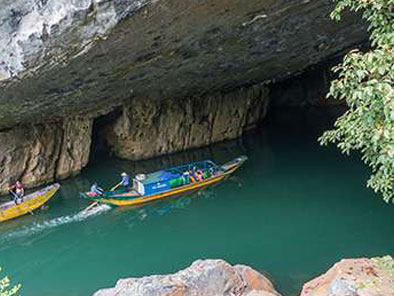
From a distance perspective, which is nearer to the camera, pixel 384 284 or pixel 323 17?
pixel 384 284

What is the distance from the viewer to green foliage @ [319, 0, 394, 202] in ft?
16.0

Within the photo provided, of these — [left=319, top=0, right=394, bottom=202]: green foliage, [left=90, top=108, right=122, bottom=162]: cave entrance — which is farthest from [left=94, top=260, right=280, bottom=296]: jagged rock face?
[left=90, top=108, right=122, bottom=162]: cave entrance

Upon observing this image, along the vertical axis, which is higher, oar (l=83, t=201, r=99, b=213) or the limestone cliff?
the limestone cliff

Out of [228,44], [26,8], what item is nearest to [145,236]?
[228,44]

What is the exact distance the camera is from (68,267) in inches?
468

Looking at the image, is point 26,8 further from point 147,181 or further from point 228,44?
point 147,181

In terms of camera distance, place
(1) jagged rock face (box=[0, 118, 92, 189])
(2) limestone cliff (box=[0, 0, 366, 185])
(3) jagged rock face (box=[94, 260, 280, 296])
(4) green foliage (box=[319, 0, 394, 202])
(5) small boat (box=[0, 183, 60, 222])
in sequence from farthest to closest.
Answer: (1) jagged rock face (box=[0, 118, 92, 189]), (5) small boat (box=[0, 183, 60, 222]), (2) limestone cliff (box=[0, 0, 366, 185]), (3) jagged rock face (box=[94, 260, 280, 296]), (4) green foliage (box=[319, 0, 394, 202])

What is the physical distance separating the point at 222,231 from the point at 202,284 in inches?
200

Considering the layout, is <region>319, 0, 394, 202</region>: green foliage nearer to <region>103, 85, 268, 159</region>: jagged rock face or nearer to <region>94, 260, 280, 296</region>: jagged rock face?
<region>94, 260, 280, 296</region>: jagged rock face

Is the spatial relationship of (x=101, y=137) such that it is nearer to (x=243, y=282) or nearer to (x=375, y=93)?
(x=243, y=282)

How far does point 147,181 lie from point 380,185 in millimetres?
11155

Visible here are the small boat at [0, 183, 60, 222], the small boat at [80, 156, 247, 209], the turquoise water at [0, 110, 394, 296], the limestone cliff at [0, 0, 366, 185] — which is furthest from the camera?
the small boat at [80, 156, 247, 209]

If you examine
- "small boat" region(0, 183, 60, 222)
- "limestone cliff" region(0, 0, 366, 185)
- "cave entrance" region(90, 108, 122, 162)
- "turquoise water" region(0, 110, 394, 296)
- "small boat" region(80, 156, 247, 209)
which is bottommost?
"turquoise water" region(0, 110, 394, 296)

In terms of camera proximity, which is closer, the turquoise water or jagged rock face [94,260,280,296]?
jagged rock face [94,260,280,296]
